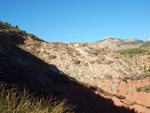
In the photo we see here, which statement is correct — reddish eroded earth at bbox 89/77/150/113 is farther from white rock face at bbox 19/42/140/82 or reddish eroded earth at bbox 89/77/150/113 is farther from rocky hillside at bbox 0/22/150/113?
white rock face at bbox 19/42/140/82

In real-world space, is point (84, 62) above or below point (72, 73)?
above

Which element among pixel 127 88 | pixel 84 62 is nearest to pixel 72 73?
pixel 84 62

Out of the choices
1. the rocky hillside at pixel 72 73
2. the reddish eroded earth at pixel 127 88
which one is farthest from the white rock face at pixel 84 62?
the reddish eroded earth at pixel 127 88

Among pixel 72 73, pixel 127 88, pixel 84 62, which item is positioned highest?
pixel 84 62

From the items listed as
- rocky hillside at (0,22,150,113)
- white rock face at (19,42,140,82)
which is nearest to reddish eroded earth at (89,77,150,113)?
rocky hillside at (0,22,150,113)

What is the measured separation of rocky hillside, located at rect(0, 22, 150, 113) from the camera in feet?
41.2

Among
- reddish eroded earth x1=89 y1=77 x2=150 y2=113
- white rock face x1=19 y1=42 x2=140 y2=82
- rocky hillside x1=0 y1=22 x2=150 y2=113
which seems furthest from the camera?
white rock face x1=19 y1=42 x2=140 y2=82

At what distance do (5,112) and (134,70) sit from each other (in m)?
31.6

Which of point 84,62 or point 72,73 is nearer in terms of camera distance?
point 72,73

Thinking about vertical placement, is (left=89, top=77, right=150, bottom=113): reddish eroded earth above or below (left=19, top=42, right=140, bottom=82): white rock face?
below

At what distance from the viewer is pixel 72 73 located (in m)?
24.3

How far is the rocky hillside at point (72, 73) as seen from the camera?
12.6m

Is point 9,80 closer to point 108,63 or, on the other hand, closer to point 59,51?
point 59,51

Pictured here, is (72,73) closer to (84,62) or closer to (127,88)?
(84,62)
